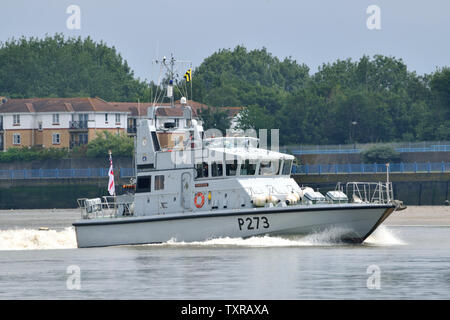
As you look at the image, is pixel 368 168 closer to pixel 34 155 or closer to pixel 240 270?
pixel 34 155

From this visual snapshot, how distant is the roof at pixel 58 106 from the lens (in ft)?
350

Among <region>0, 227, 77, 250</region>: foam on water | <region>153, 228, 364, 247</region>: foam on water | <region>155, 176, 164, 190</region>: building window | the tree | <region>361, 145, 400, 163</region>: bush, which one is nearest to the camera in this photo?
<region>153, 228, 364, 247</region>: foam on water

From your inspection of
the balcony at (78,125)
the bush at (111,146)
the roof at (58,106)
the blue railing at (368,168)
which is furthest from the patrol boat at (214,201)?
the roof at (58,106)

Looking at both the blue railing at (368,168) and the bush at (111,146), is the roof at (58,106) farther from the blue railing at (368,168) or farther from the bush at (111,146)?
the blue railing at (368,168)

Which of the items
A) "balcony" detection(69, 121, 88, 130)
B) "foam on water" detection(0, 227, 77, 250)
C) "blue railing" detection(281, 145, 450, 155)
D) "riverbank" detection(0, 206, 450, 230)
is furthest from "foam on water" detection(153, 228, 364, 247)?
"balcony" detection(69, 121, 88, 130)

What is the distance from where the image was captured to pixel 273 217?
110 feet

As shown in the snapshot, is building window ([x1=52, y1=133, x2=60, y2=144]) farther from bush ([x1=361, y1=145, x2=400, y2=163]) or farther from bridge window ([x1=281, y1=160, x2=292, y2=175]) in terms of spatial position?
bridge window ([x1=281, y1=160, x2=292, y2=175])

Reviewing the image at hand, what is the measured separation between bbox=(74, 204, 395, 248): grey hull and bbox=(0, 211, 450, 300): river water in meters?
0.34

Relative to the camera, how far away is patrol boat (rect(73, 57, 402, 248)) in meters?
33.6

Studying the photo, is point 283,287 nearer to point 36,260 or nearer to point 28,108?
point 36,260

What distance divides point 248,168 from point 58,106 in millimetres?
74388

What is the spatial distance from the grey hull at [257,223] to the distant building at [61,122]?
69293 mm

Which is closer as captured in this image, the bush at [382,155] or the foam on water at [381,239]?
the foam on water at [381,239]
